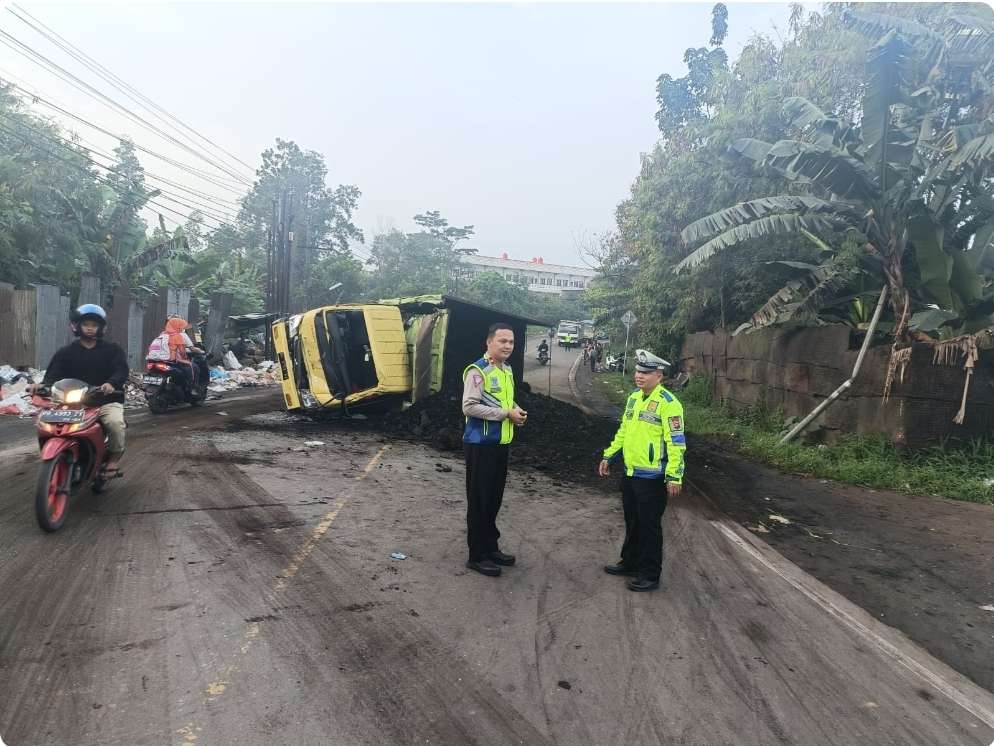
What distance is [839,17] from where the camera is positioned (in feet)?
44.7

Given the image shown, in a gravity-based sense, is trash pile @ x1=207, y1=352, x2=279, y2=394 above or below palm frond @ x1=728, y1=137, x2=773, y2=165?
below

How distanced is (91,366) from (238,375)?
40.6ft

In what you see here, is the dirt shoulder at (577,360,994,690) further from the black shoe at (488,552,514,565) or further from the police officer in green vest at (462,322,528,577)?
the police officer in green vest at (462,322,528,577)

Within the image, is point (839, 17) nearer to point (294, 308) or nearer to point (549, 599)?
point (549, 599)

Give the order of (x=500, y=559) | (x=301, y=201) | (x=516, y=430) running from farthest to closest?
(x=301, y=201), (x=516, y=430), (x=500, y=559)

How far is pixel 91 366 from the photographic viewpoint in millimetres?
5234

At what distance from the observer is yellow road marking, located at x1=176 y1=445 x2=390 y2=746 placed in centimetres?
238

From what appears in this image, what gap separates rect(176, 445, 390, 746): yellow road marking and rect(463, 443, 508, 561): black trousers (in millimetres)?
1210

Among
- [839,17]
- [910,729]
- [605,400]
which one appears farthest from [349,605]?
[839,17]

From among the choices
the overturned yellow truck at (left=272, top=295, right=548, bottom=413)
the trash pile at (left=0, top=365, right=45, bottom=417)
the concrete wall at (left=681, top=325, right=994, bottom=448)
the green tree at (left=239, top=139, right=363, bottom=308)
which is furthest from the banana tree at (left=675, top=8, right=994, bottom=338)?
the green tree at (left=239, top=139, right=363, bottom=308)

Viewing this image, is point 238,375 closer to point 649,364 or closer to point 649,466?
point 649,364

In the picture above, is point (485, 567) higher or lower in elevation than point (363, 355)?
lower

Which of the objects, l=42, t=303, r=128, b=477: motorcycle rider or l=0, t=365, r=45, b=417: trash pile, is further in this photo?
l=0, t=365, r=45, b=417: trash pile

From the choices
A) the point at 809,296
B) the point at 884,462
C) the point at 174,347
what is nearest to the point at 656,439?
the point at 884,462
